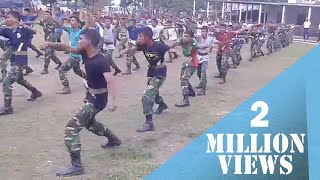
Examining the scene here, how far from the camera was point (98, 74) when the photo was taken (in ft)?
20.0

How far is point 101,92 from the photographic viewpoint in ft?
20.3

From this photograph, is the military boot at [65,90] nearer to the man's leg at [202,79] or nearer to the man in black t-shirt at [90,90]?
the man's leg at [202,79]

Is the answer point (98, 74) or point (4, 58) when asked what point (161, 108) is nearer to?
point (98, 74)

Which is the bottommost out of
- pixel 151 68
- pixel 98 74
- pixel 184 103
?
pixel 184 103

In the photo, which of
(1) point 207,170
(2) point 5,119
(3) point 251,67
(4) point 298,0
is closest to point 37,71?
(2) point 5,119

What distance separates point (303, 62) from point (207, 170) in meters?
0.87

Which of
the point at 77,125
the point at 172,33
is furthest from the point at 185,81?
the point at 172,33

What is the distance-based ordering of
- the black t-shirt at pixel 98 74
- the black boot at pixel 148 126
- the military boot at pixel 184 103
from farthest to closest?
the military boot at pixel 184 103 → the black boot at pixel 148 126 → the black t-shirt at pixel 98 74

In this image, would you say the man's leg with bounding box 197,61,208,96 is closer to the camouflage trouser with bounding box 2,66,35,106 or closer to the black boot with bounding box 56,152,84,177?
the camouflage trouser with bounding box 2,66,35,106

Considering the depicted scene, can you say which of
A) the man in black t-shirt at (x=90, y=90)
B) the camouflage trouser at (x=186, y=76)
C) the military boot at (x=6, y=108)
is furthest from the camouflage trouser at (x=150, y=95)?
the military boot at (x=6, y=108)

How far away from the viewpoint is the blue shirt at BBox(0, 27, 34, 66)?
9223mm

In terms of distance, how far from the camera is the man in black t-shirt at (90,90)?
5.87 metres

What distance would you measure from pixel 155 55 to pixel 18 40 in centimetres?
284

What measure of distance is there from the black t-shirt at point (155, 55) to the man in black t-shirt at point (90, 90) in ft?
6.78
